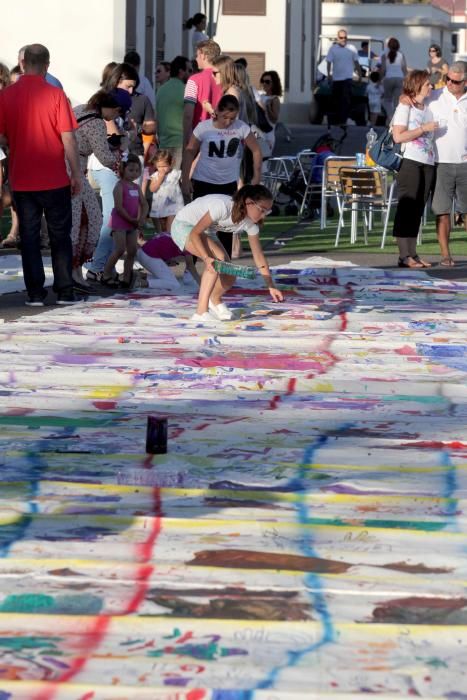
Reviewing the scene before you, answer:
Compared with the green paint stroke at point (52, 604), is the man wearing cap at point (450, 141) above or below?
above

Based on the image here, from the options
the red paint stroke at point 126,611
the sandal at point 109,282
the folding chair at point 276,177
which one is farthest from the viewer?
the folding chair at point 276,177

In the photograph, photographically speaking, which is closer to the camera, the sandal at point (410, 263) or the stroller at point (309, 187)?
the sandal at point (410, 263)

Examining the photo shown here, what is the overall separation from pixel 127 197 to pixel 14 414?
544 centimetres

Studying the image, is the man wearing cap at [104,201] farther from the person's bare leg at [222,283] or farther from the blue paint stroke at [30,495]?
the blue paint stroke at [30,495]

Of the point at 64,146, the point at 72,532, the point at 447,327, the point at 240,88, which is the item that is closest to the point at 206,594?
the point at 72,532

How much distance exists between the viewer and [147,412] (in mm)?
6863

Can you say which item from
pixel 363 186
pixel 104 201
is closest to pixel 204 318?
pixel 104 201

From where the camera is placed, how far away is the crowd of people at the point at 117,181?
395 inches

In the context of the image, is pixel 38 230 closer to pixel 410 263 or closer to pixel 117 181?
pixel 117 181

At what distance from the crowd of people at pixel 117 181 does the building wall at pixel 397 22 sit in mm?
41510

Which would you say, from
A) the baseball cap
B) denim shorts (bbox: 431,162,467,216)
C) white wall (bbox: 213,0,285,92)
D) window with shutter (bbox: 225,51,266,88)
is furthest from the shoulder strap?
window with shutter (bbox: 225,51,266,88)

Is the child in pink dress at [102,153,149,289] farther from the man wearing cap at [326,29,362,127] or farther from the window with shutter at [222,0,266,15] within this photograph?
the window with shutter at [222,0,266,15]

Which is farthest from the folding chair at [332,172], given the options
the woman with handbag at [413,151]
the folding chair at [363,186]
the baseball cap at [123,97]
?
the woman with handbag at [413,151]

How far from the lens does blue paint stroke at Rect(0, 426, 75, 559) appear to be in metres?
4.76
